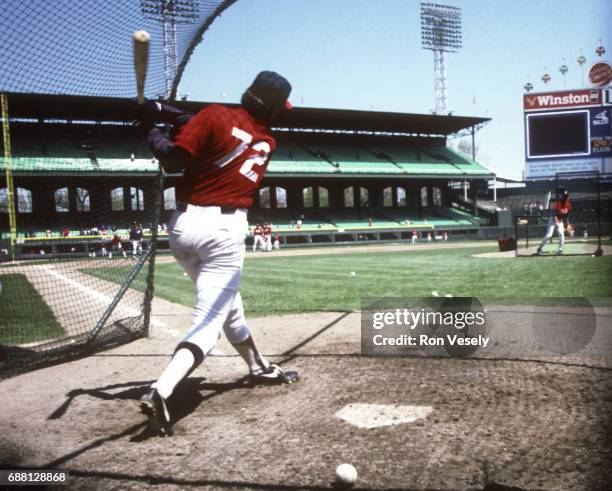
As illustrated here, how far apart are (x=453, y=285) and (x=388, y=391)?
19.8 ft

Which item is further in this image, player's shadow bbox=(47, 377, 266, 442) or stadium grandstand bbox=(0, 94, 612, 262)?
stadium grandstand bbox=(0, 94, 612, 262)

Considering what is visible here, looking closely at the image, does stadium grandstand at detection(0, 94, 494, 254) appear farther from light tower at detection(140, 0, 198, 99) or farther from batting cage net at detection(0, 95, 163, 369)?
light tower at detection(140, 0, 198, 99)

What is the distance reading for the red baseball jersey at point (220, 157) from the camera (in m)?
2.90

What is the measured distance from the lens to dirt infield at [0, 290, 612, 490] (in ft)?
7.28

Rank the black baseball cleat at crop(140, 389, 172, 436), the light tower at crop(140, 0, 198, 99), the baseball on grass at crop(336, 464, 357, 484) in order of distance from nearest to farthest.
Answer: the baseball on grass at crop(336, 464, 357, 484)
the black baseball cleat at crop(140, 389, 172, 436)
the light tower at crop(140, 0, 198, 99)

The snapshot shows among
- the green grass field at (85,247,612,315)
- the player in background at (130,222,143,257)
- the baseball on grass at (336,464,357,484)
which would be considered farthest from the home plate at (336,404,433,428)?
the player in background at (130,222,143,257)

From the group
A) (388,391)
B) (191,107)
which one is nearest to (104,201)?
(388,391)

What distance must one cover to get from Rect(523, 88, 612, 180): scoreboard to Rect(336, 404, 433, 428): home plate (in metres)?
29.4

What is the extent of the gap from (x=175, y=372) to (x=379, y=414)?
114cm

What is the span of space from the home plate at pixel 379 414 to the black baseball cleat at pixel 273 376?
2.21ft

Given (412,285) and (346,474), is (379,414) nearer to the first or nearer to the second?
(346,474)

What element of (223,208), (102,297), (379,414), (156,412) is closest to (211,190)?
(223,208)

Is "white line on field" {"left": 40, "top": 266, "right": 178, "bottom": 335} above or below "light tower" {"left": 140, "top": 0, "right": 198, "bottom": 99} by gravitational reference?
below

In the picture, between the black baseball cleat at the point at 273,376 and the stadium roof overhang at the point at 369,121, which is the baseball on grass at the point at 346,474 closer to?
the black baseball cleat at the point at 273,376
